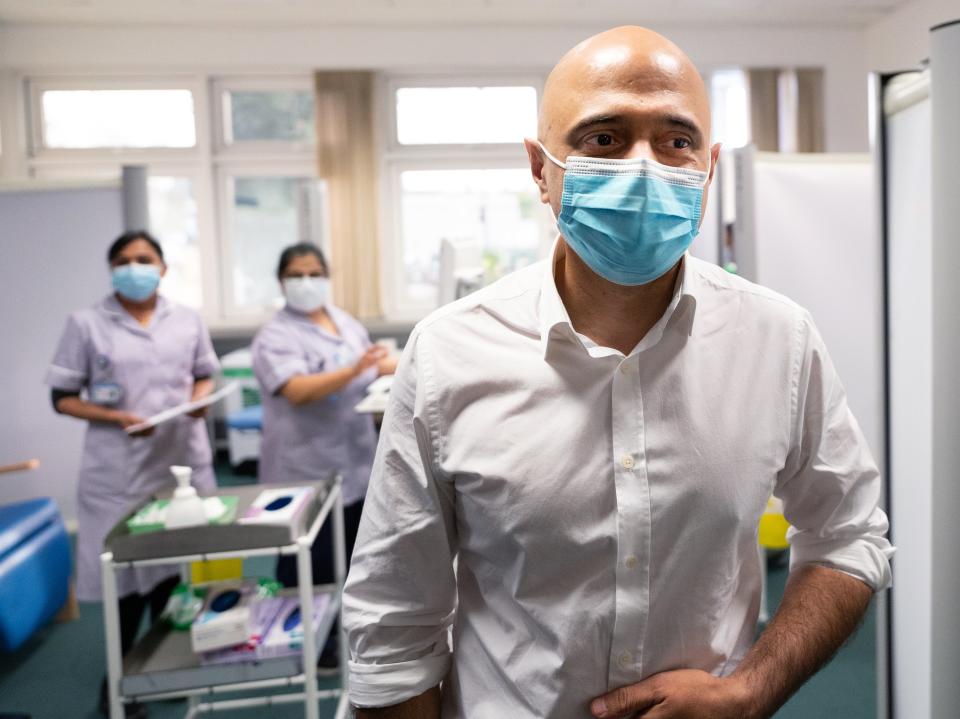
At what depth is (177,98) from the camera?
5754 mm

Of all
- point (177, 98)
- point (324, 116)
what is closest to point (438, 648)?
point (324, 116)

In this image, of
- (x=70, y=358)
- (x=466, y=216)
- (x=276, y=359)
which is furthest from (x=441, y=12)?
(x=70, y=358)

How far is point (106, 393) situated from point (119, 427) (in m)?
0.12

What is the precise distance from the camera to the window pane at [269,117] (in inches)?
231

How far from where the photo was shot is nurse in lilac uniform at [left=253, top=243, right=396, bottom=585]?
264cm

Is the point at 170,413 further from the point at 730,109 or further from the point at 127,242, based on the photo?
the point at 730,109

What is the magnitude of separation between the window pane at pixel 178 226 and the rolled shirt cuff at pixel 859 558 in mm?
5608

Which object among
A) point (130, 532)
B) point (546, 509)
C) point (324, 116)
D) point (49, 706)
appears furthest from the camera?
point (324, 116)

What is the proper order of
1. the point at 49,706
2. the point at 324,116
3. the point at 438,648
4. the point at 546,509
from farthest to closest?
the point at 324,116, the point at 49,706, the point at 438,648, the point at 546,509

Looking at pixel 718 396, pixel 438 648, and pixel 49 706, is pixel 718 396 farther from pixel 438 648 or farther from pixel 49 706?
pixel 49 706

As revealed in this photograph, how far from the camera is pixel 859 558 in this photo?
2.90 ft

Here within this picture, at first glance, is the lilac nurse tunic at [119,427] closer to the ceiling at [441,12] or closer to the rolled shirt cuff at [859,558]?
the rolled shirt cuff at [859,558]

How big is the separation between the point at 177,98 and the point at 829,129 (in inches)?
195

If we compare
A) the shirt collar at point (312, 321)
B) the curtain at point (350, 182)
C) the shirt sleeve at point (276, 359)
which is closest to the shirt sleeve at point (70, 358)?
the shirt sleeve at point (276, 359)
